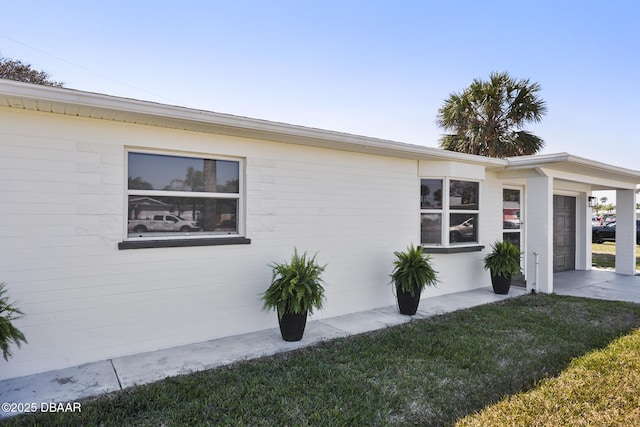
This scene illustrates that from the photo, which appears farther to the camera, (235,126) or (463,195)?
(463,195)

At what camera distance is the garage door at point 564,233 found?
34.2ft

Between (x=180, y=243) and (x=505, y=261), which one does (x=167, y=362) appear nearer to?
(x=180, y=243)

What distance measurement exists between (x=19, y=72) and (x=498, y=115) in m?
17.9

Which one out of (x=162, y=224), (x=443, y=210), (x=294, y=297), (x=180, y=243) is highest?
(x=443, y=210)

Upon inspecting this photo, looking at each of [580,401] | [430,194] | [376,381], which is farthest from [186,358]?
[430,194]

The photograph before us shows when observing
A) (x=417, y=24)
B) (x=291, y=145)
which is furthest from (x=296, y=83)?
(x=291, y=145)

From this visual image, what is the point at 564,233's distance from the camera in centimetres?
1072

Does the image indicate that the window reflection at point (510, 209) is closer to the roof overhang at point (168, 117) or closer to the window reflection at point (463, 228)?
the window reflection at point (463, 228)

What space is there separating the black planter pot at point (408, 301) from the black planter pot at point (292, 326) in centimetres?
193

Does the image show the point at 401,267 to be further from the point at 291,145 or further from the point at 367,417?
the point at 367,417

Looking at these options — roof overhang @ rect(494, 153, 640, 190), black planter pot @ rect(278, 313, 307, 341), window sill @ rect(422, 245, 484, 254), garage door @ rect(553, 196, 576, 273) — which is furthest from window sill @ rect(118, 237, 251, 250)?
garage door @ rect(553, 196, 576, 273)

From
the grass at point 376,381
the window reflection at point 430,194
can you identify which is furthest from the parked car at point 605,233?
the grass at point 376,381

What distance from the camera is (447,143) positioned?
536 inches

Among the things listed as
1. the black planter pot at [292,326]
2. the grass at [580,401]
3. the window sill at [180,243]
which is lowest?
the grass at [580,401]
